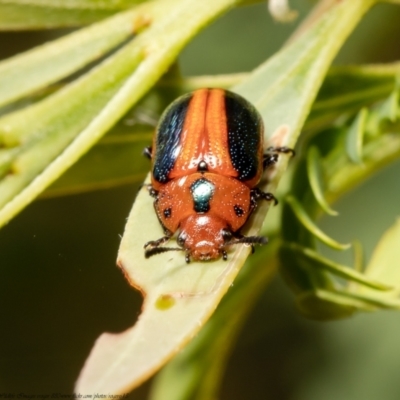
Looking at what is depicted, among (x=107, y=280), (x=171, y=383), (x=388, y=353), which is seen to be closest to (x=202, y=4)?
(x=107, y=280)

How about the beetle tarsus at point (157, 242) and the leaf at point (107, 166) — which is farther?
the leaf at point (107, 166)

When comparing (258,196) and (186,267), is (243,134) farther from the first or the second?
(186,267)

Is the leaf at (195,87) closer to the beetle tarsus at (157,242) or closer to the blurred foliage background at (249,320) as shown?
the blurred foliage background at (249,320)

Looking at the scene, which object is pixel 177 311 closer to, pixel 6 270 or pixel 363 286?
pixel 363 286

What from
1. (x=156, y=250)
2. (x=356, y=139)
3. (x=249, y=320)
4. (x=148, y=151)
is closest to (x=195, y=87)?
(x=148, y=151)

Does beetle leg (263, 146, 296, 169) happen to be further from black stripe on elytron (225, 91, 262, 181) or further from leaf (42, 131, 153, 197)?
leaf (42, 131, 153, 197)

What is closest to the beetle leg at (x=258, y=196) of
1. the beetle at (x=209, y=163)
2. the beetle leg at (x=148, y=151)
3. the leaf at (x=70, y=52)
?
the beetle at (x=209, y=163)
